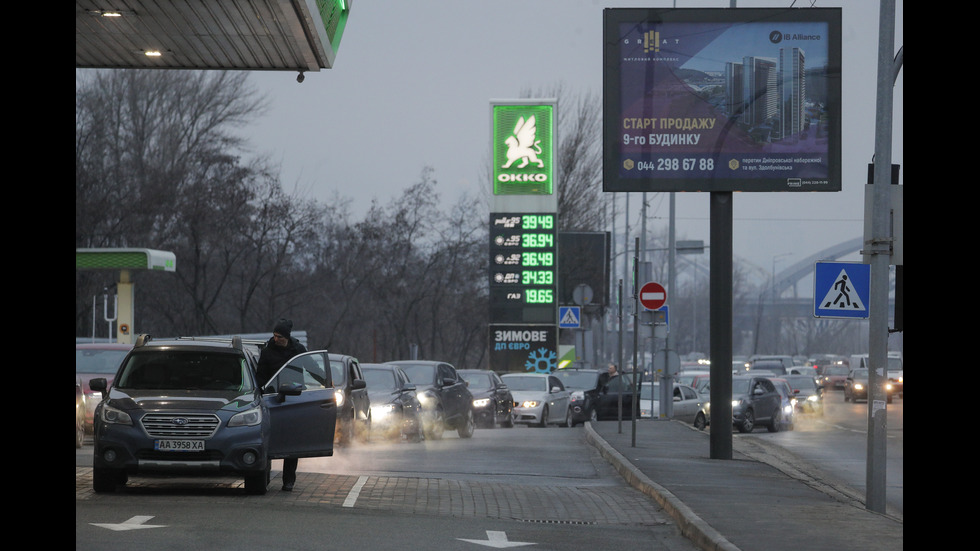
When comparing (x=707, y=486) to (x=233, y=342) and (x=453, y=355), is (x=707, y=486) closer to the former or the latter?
(x=233, y=342)

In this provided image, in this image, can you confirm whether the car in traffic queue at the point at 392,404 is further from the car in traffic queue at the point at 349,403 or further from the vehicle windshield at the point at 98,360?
the vehicle windshield at the point at 98,360

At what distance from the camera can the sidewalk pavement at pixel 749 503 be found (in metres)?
10.9

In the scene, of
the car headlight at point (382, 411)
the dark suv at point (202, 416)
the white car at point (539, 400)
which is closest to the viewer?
the dark suv at point (202, 416)

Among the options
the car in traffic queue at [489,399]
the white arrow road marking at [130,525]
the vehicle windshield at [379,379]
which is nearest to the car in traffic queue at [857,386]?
the car in traffic queue at [489,399]

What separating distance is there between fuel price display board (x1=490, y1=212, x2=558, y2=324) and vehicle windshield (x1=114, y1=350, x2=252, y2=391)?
2960cm

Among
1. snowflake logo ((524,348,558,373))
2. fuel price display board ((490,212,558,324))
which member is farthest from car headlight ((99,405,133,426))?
snowflake logo ((524,348,558,373))

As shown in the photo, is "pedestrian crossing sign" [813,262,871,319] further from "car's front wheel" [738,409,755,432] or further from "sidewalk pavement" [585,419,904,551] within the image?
"car's front wheel" [738,409,755,432]

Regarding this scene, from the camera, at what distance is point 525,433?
29.4 m

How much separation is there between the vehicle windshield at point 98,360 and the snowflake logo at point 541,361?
73.3ft

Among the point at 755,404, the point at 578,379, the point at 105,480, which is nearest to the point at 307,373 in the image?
the point at 105,480

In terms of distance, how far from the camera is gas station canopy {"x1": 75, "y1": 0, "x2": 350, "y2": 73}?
13883 mm

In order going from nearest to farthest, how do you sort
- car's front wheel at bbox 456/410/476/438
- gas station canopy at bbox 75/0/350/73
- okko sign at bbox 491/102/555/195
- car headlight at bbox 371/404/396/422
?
gas station canopy at bbox 75/0/350/73
car headlight at bbox 371/404/396/422
car's front wheel at bbox 456/410/476/438
okko sign at bbox 491/102/555/195

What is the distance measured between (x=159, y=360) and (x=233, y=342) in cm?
81

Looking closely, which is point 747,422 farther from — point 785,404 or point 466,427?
point 466,427
